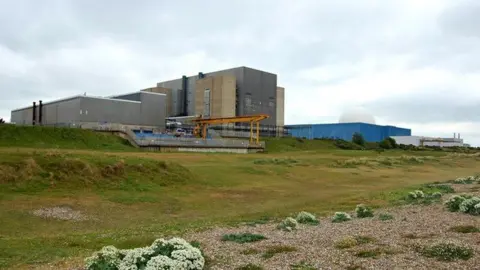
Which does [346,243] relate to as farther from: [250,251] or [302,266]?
[250,251]

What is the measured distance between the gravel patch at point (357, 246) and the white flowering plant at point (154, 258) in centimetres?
59

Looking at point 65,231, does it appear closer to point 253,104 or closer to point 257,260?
point 257,260

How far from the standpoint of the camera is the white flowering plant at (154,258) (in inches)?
309

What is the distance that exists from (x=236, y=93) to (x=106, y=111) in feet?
113

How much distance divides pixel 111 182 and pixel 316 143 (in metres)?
81.3

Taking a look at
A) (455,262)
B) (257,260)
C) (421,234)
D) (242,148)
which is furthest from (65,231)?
(242,148)

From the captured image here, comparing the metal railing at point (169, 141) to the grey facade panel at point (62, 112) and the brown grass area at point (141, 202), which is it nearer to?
the grey facade panel at point (62, 112)

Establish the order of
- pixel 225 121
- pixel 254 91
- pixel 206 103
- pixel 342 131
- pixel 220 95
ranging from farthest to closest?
1. pixel 342 131
2. pixel 254 91
3. pixel 206 103
4. pixel 220 95
5. pixel 225 121

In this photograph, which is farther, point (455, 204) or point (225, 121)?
point (225, 121)

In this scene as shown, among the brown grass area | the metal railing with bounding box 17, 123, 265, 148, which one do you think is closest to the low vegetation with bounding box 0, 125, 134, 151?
the metal railing with bounding box 17, 123, 265, 148

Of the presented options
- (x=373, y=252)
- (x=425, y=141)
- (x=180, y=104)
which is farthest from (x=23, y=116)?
(x=425, y=141)

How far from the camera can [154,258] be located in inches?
312

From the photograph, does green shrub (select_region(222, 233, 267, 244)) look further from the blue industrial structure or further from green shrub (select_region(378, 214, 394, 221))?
the blue industrial structure

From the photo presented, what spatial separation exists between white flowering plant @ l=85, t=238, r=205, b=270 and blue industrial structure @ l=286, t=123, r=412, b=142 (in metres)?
129
